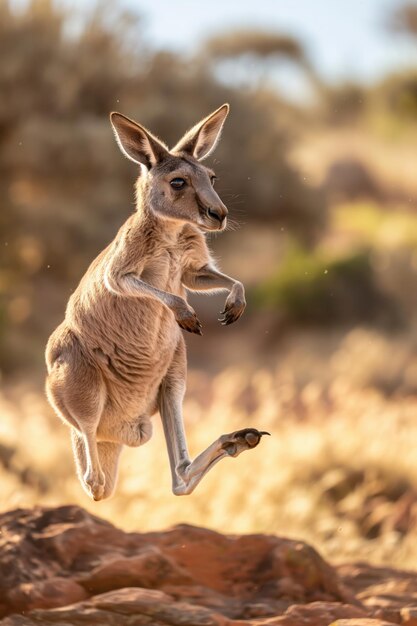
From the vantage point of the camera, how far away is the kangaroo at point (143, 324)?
402 cm

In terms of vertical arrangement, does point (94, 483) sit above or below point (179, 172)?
below

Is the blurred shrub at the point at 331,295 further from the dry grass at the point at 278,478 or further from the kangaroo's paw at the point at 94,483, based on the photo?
the kangaroo's paw at the point at 94,483

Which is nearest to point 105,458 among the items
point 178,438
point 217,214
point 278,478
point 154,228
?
point 178,438

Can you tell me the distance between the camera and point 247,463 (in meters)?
12.3

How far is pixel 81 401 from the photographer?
4.13 m

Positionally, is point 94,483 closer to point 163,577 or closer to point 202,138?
point 202,138

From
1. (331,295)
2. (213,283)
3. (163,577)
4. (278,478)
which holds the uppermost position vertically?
(331,295)

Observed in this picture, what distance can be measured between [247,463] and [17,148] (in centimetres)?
1050

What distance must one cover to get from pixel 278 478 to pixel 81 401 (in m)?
6.67

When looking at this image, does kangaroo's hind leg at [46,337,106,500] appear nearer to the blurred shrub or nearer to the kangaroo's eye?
the kangaroo's eye

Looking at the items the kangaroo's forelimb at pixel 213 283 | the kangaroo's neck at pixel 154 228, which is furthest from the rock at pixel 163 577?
the kangaroo's neck at pixel 154 228

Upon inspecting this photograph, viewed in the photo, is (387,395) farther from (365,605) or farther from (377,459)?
(365,605)

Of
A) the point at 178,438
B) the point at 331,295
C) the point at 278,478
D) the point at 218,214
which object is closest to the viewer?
the point at 218,214

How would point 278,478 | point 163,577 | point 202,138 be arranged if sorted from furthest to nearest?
point 278,478
point 163,577
point 202,138
